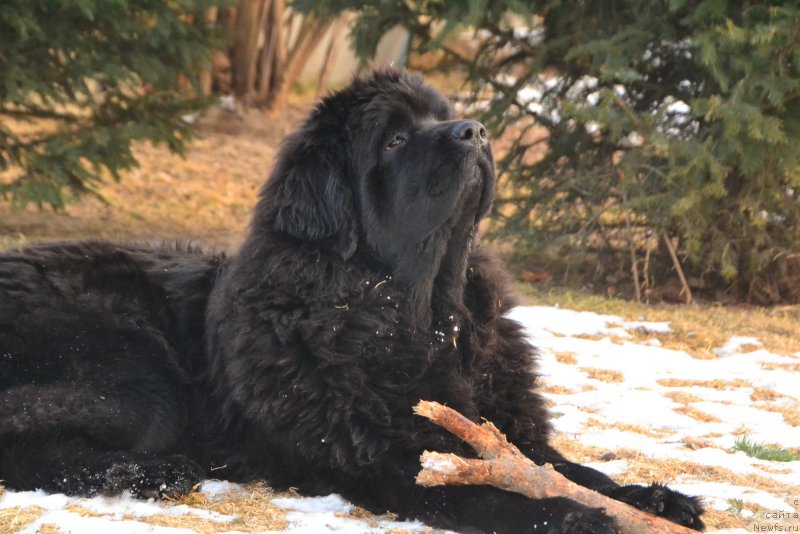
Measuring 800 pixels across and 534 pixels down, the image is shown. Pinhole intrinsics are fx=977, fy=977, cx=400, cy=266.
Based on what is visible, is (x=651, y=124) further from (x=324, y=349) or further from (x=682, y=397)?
(x=324, y=349)

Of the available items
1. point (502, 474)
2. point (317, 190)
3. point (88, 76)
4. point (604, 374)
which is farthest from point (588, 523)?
point (88, 76)

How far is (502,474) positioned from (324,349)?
0.85 m

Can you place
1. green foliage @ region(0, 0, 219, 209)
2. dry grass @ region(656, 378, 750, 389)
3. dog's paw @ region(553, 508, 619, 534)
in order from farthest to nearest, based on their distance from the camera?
green foliage @ region(0, 0, 219, 209) → dry grass @ region(656, 378, 750, 389) → dog's paw @ region(553, 508, 619, 534)

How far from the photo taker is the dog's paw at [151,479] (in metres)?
3.67

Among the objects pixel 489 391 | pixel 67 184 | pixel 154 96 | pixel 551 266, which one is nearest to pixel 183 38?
pixel 154 96

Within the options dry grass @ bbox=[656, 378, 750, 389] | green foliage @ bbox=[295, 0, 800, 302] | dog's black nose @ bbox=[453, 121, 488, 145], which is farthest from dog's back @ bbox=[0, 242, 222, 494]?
green foliage @ bbox=[295, 0, 800, 302]

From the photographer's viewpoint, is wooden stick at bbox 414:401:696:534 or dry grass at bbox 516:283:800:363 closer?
wooden stick at bbox 414:401:696:534

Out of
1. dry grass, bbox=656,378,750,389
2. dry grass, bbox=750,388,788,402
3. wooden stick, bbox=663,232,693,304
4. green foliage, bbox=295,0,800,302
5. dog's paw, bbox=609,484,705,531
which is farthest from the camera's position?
wooden stick, bbox=663,232,693,304

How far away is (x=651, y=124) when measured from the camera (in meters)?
7.86

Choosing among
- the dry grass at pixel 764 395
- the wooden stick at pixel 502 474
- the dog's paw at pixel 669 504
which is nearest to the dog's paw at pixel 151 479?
the wooden stick at pixel 502 474

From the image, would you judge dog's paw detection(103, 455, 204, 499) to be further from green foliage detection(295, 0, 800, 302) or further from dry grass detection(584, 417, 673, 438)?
green foliage detection(295, 0, 800, 302)

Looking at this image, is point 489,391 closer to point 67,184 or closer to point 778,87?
point 778,87

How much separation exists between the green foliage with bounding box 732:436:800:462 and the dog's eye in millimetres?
2118

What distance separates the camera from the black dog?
12.2ft
